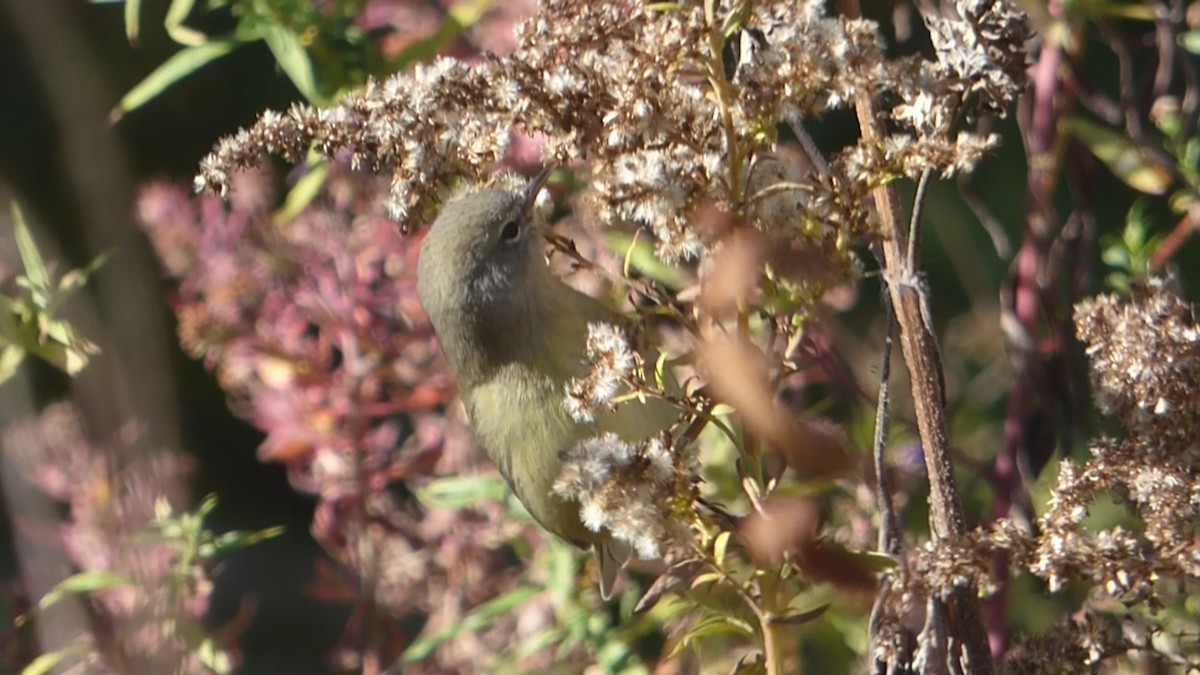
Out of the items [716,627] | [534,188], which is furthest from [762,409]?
[534,188]

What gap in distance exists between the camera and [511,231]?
1.63m

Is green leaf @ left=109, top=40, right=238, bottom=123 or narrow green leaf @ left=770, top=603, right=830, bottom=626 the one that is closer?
narrow green leaf @ left=770, top=603, right=830, bottom=626

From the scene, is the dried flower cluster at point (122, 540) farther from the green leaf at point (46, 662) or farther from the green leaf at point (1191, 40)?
the green leaf at point (1191, 40)

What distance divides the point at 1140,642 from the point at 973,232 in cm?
178

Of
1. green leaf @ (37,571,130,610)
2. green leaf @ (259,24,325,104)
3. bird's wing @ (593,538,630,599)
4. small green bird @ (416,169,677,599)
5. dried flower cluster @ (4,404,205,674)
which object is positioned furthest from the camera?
small green bird @ (416,169,677,599)

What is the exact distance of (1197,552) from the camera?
2.58ft

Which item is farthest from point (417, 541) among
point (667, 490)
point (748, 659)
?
point (667, 490)

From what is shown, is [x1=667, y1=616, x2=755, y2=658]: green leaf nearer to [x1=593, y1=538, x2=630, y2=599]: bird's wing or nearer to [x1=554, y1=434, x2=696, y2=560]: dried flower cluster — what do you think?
[x1=554, y1=434, x2=696, y2=560]: dried flower cluster

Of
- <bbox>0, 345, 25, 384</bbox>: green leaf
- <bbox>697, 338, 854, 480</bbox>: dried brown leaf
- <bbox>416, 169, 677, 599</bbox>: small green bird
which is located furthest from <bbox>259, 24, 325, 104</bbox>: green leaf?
<bbox>697, 338, 854, 480</bbox>: dried brown leaf

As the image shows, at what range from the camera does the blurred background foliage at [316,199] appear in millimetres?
953

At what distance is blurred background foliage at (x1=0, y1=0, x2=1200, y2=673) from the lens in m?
0.95

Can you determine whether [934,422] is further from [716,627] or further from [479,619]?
[479,619]

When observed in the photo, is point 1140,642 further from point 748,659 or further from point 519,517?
point 519,517

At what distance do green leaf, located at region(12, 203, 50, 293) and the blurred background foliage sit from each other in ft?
0.17
